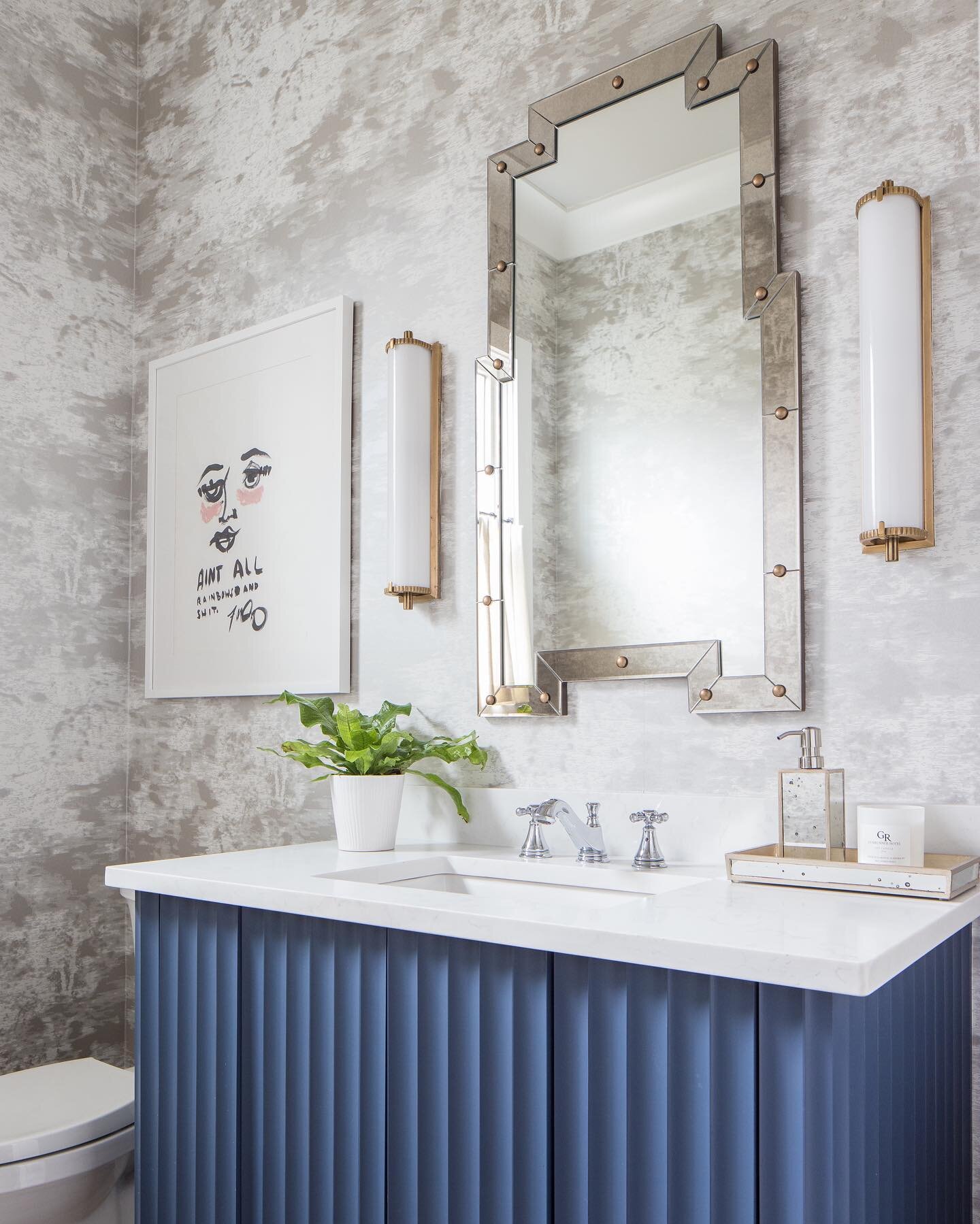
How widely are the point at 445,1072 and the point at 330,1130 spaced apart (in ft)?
0.73

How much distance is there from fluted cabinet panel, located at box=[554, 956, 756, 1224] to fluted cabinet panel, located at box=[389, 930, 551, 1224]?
26 mm

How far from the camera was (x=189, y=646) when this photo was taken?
2330mm

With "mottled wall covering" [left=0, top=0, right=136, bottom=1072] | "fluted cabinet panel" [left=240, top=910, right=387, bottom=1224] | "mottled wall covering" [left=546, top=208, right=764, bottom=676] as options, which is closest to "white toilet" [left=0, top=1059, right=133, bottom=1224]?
"fluted cabinet panel" [left=240, top=910, right=387, bottom=1224]

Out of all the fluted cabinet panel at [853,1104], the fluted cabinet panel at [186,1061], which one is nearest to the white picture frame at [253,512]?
the fluted cabinet panel at [186,1061]

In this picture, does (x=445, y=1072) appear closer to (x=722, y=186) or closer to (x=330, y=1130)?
(x=330, y=1130)

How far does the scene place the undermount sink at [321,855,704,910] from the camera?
1468mm

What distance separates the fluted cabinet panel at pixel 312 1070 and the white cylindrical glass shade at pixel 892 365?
0.85 metres

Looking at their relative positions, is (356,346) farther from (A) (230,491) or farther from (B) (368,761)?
(B) (368,761)

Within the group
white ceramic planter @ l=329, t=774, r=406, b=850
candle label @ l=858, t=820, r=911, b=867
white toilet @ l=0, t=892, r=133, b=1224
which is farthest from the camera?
white ceramic planter @ l=329, t=774, r=406, b=850

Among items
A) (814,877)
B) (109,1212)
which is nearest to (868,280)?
(814,877)

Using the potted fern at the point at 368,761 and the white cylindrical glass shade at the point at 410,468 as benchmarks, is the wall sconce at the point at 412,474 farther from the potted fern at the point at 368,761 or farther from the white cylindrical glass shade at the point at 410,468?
the potted fern at the point at 368,761

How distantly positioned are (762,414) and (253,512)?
1.12 meters

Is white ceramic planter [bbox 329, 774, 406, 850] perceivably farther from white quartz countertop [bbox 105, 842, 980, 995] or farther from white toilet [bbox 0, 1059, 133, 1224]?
white toilet [bbox 0, 1059, 133, 1224]

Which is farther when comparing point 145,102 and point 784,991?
point 145,102
